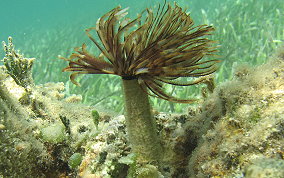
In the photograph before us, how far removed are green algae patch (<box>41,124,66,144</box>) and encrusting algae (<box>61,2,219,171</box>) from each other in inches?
27.6

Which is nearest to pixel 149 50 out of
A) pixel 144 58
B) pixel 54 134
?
pixel 144 58

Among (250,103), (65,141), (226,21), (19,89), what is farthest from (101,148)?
(226,21)

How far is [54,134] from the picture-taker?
2551 millimetres

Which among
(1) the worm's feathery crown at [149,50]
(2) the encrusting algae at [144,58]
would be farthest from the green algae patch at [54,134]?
(1) the worm's feathery crown at [149,50]

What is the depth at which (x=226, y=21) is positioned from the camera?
30.3 ft

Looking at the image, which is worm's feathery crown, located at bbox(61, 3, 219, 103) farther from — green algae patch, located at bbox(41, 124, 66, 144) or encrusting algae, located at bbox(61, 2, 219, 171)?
green algae patch, located at bbox(41, 124, 66, 144)

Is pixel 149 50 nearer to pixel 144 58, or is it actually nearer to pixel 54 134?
pixel 144 58

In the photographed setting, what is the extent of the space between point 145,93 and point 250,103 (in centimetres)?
87

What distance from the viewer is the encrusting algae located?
76.3 inches

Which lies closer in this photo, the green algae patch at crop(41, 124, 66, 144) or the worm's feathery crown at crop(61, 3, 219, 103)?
the worm's feathery crown at crop(61, 3, 219, 103)

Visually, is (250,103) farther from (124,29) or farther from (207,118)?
(124,29)

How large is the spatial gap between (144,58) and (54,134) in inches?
52.4

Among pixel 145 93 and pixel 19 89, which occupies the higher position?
pixel 19 89

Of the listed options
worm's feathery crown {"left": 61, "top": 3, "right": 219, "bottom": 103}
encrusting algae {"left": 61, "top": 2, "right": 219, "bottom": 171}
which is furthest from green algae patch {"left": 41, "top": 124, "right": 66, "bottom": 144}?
worm's feathery crown {"left": 61, "top": 3, "right": 219, "bottom": 103}
